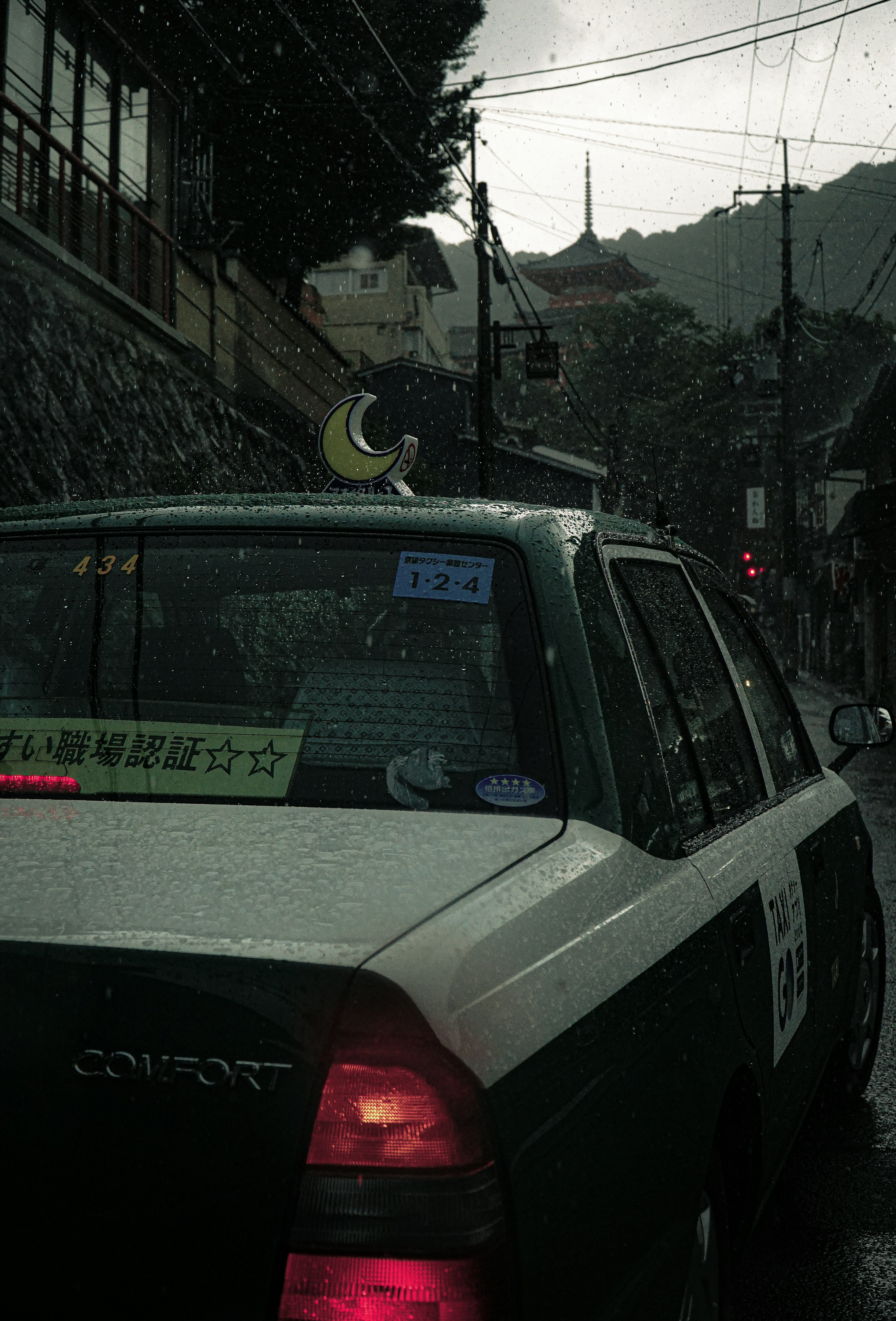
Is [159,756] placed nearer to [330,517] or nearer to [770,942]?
[330,517]

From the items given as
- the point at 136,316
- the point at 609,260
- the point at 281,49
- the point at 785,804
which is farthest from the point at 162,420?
the point at 609,260

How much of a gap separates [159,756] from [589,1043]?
857 mm

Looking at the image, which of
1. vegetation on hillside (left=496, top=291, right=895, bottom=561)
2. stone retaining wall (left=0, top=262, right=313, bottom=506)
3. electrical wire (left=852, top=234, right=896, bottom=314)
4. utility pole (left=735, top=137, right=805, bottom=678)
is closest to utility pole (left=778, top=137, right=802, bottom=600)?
utility pole (left=735, top=137, right=805, bottom=678)

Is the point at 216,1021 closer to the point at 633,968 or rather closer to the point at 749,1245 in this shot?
the point at 633,968

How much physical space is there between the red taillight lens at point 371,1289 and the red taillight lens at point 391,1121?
0.32 ft

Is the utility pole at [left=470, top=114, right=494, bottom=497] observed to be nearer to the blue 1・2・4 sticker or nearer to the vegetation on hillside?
the blue 1・2・4 sticker

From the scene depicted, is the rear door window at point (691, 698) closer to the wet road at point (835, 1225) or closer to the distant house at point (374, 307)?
the wet road at point (835, 1225)

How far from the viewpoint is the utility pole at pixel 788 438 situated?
42.9m

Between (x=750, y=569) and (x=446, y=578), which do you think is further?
(x=750, y=569)

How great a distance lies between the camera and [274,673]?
2287 mm

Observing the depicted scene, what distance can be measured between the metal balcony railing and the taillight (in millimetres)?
14011

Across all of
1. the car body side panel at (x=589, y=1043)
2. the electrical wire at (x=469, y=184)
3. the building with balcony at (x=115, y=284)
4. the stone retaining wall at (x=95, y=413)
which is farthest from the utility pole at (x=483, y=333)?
the car body side panel at (x=589, y=1043)

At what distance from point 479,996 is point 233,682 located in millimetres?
951

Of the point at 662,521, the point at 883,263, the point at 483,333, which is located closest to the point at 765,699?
the point at 662,521
